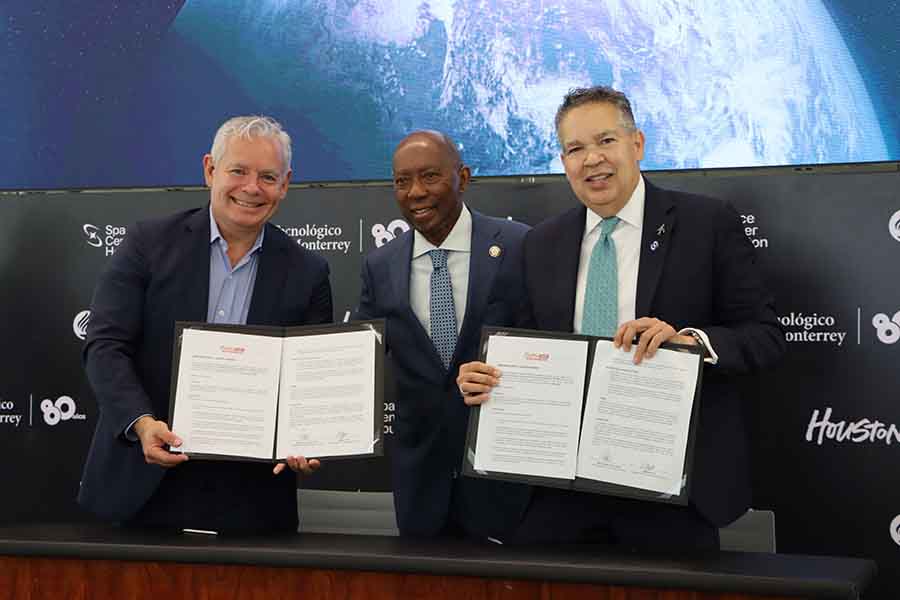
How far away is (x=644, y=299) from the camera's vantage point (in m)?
2.56

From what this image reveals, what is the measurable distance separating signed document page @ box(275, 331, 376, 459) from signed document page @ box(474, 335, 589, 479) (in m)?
0.34

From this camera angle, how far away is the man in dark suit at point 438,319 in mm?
2953

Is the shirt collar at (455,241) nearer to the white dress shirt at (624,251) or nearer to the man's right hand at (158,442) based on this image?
the white dress shirt at (624,251)

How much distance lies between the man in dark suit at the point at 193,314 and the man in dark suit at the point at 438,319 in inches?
10.6

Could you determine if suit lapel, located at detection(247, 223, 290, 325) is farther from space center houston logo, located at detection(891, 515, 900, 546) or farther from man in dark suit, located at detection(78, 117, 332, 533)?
space center houston logo, located at detection(891, 515, 900, 546)

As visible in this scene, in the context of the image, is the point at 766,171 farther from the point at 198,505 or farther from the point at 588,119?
the point at 198,505

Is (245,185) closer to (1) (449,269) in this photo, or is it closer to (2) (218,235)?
(2) (218,235)

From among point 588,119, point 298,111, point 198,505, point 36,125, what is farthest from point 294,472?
point 36,125

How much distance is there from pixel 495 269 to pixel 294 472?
855 mm

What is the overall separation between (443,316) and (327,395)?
493 mm

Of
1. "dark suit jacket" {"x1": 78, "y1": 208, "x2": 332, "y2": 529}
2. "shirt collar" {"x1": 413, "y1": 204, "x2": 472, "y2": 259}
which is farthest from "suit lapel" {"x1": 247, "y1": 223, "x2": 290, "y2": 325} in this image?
"shirt collar" {"x1": 413, "y1": 204, "x2": 472, "y2": 259}

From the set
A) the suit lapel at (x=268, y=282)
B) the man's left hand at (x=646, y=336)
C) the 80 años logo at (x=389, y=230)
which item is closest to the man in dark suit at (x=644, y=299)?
the man's left hand at (x=646, y=336)

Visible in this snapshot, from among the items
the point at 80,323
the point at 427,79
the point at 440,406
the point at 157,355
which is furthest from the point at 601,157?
the point at 80,323

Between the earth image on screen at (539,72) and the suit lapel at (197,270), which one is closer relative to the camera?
the suit lapel at (197,270)
